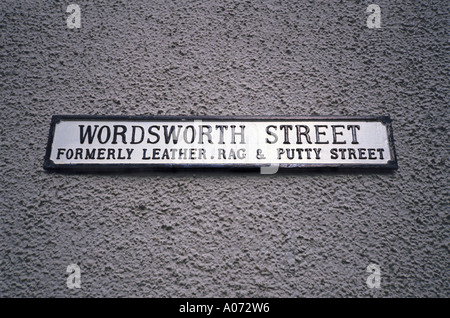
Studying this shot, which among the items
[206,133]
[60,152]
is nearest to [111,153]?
[60,152]

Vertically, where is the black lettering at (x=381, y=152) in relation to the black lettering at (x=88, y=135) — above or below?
below

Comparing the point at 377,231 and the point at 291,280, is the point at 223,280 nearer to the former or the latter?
the point at 291,280

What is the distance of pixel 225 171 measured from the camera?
0.78 meters

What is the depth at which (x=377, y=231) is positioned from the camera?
74cm

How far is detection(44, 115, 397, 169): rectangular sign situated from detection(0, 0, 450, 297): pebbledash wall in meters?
0.04

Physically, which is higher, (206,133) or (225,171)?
(206,133)

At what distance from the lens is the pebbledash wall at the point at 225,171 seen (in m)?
0.71

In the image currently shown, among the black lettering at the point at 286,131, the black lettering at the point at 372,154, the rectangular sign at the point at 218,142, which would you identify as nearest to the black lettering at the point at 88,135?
the rectangular sign at the point at 218,142

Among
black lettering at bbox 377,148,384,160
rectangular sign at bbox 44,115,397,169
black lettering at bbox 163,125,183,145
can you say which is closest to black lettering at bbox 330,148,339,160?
rectangular sign at bbox 44,115,397,169

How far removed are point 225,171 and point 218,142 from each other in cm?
9

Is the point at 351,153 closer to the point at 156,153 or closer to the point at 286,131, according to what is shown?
the point at 286,131

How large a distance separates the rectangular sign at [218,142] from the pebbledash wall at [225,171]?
1.5 inches

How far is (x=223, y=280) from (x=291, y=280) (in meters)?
0.17

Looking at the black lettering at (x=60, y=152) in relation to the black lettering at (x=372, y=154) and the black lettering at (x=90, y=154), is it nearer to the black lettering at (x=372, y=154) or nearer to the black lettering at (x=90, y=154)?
the black lettering at (x=90, y=154)
